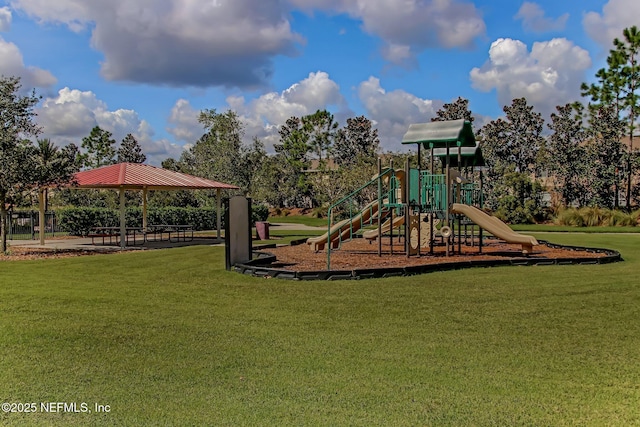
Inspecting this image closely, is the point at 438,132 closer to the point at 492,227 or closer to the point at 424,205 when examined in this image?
the point at 424,205

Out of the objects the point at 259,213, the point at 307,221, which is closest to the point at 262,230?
the point at 259,213

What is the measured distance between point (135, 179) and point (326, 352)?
15450 mm

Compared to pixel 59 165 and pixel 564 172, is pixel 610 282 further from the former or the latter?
pixel 564 172

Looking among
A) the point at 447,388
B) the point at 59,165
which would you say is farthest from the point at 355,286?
the point at 59,165

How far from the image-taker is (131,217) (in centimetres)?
2745

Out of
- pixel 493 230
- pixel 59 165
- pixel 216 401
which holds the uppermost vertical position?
pixel 59 165

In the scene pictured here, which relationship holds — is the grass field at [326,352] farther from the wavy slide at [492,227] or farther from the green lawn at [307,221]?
the green lawn at [307,221]

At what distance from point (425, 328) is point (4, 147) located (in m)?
13.5

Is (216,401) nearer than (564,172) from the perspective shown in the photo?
Yes

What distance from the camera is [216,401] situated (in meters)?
3.96

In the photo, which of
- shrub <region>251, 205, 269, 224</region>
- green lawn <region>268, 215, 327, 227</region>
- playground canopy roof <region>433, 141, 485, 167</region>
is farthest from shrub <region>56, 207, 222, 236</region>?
playground canopy roof <region>433, 141, 485, 167</region>

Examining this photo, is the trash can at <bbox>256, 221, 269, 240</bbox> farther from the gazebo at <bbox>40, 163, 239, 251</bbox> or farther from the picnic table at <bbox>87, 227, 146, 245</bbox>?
the picnic table at <bbox>87, 227, 146, 245</bbox>

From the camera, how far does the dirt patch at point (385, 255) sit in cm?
1223

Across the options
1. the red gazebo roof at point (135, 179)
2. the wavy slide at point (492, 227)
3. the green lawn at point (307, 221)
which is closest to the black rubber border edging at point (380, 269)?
the wavy slide at point (492, 227)
